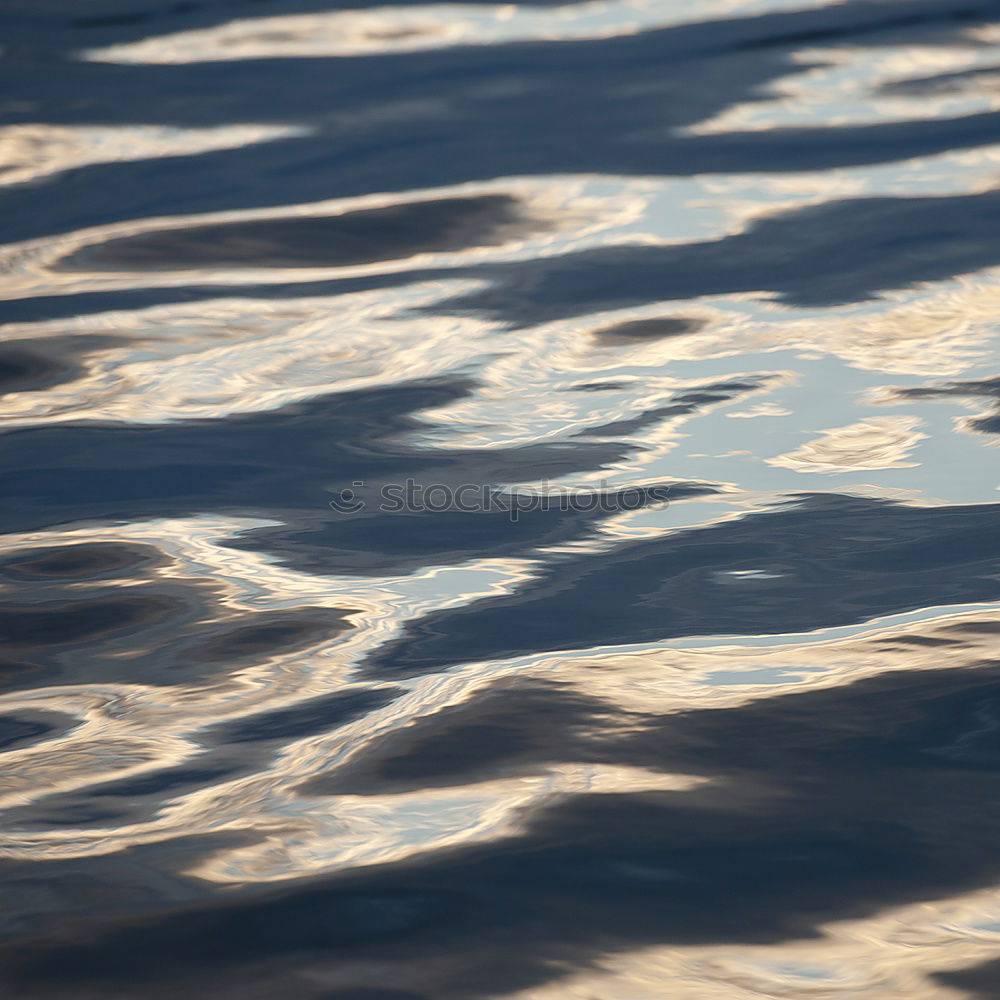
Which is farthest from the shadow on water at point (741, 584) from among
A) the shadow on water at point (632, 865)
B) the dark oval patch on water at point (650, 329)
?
the dark oval patch on water at point (650, 329)

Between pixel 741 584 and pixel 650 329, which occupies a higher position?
pixel 650 329

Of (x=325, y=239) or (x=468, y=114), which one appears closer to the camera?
(x=325, y=239)

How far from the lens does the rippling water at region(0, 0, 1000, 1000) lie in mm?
704

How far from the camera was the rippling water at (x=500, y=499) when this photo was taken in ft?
2.31

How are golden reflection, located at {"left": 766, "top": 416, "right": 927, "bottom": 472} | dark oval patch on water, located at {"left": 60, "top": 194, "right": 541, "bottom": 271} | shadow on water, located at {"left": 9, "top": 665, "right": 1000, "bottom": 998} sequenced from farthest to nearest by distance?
dark oval patch on water, located at {"left": 60, "top": 194, "right": 541, "bottom": 271}
golden reflection, located at {"left": 766, "top": 416, "right": 927, "bottom": 472}
shadow on water, located at {"left": 9, "top": 665, "right": 1000, "bottom": 998}

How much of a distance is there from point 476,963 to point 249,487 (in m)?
0.70

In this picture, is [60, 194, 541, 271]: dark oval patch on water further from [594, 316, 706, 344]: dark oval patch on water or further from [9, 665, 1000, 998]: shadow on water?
[9, 665, 1000, 998]: shadow on water

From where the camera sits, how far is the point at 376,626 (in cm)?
104

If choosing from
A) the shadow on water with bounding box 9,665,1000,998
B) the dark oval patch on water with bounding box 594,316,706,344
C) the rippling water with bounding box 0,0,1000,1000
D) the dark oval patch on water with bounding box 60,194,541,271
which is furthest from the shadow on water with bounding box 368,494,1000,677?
the dark oval patch on water with bounding box 60,194,541,271

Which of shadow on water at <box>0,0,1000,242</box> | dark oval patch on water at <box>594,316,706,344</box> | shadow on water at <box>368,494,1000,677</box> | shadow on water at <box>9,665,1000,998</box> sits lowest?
shadow on water at <box>9,665,1000,998</box>

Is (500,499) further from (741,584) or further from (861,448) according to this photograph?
(861,448)

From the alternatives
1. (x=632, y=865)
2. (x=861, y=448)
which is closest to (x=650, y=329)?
(x=861, y=448)

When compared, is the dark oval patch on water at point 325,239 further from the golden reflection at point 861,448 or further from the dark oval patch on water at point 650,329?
the golden reflection at point 861,448

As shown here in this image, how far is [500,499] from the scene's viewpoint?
4.00 feet
